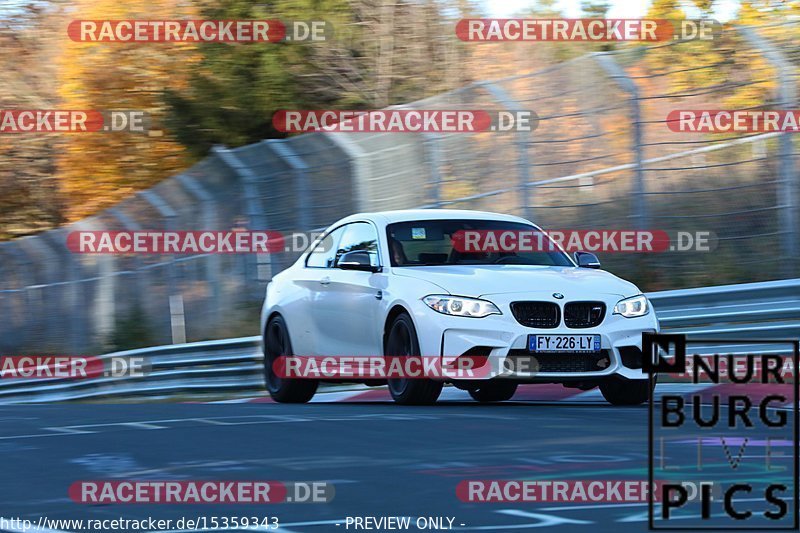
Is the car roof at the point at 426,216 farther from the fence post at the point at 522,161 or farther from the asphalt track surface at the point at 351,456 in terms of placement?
the fence post at the point at 522,161

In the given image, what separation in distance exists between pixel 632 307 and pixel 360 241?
7.84 feet

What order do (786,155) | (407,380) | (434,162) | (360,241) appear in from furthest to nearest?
(434,162), (786,155), (360,241), (407,380)

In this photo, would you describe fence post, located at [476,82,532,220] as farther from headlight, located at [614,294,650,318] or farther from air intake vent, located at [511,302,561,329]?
air intake vent, located at [511,302,561,329]

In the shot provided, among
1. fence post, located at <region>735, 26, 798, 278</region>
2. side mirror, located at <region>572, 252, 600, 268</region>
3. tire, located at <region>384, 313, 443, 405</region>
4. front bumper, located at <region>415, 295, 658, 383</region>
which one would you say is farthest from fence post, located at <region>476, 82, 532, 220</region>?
front bumper, located at <region>415, 295, 658, 383</region>

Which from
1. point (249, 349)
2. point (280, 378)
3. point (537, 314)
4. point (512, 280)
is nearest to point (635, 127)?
point (249, 349)

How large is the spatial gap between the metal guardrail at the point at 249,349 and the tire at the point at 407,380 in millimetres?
2601

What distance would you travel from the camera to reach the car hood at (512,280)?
35.6ft

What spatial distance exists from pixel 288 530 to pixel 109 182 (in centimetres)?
2998

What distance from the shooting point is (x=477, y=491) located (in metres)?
6.75

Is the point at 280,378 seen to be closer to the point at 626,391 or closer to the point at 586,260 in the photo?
the point at 586,260

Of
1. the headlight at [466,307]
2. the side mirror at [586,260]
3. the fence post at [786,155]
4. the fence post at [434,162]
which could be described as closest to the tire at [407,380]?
the headlight at [466,307]

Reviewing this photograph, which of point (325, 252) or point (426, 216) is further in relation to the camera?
point (325, 252)

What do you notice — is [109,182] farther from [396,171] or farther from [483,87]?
[483,87]

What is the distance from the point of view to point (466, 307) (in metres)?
10.8
